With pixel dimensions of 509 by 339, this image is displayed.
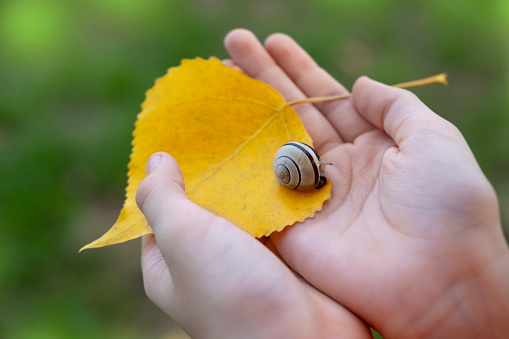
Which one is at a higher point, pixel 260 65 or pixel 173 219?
pixel 260 65

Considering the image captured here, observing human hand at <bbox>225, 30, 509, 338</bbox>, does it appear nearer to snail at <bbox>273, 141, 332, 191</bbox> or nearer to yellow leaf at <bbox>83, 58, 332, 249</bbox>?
snail at <bbox>273, 141, 332, 191</bbox>

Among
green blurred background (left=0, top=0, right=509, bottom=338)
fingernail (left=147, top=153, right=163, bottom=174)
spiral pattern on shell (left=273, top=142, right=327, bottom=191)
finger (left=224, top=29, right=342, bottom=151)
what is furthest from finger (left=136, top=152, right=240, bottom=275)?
green blurred background (left=0, top=0, right=509, bottom=338)

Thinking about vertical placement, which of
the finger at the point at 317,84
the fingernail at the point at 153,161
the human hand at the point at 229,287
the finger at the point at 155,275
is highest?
the finger at the point at 317,84

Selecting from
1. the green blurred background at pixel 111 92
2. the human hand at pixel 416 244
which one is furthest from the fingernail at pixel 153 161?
the green blurred background at pixel 111 92

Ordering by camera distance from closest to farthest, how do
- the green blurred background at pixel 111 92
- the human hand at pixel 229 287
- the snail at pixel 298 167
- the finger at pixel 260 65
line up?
the human hand at pixel 229 287 < the snail at pixel 298 167 < the finger at pixel 260 65 < the green blurred background at pixel 111 92

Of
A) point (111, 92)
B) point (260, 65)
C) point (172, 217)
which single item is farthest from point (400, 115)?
point (111, 92)

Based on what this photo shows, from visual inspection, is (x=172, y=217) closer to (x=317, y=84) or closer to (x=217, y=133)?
(x=217, y=133)

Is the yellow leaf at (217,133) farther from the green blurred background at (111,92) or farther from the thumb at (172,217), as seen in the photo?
the green blurred background at (111,92)
